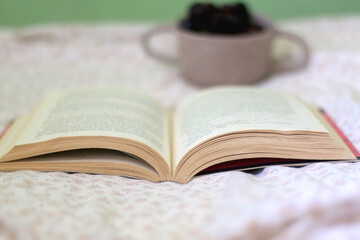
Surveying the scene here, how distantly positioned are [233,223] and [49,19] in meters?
1.24

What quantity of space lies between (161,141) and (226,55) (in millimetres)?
342

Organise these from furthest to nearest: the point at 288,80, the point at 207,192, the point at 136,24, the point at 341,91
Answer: the point at 136,24
the point at 288,80
the point at 341,91
the point at 207,192

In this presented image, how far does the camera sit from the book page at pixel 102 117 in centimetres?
53

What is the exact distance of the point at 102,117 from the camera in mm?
576

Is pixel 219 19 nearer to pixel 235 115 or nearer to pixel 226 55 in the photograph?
pixel 226 55

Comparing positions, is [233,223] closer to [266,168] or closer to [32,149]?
[266,168]

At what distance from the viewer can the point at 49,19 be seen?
1.34m

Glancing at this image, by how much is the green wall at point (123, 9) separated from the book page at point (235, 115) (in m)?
0.75

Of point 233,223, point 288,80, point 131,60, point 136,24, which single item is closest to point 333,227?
point 233,223

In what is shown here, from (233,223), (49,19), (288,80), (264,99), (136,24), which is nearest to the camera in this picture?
(233,223)

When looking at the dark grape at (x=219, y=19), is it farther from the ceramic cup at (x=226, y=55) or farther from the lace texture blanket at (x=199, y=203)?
the lace texture blanket at (x=199, y=203)

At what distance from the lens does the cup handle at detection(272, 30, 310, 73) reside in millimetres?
901

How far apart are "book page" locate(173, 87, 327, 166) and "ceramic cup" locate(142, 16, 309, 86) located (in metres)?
0.15

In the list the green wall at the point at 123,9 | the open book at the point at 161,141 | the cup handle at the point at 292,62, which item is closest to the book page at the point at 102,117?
the open book at the point at 161,141
